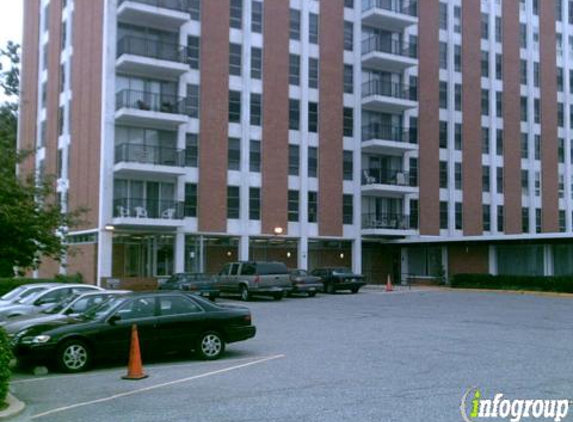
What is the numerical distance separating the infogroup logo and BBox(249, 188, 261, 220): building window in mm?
32477

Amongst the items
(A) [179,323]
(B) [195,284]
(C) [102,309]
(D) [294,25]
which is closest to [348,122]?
(D) [294,25]

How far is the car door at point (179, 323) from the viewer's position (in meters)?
13.0

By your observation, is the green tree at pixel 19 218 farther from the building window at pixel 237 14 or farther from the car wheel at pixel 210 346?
the building window at pixel 237 14

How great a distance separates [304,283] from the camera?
3331cm

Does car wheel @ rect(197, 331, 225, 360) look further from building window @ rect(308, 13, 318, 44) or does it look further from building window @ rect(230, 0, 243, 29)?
building window @ rect(308, 13, 318, 44)

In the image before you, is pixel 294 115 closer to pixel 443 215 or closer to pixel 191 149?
pixel 191 149

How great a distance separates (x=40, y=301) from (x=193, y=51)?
2522cm

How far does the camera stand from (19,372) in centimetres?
1253

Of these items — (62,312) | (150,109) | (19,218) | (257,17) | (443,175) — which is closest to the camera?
(62,312)

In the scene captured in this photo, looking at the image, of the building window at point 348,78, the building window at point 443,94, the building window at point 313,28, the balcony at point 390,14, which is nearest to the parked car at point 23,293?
the building window at point 313,28

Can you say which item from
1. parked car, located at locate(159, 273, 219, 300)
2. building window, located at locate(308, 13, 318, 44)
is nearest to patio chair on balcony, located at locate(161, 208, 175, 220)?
parked car, located at locate(159, 273, 219, 300)

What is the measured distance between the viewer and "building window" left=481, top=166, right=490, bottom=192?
51406mm

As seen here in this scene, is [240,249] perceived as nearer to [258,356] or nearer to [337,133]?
[337,133]

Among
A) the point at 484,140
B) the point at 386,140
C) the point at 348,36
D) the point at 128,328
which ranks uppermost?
the point at 348,36
